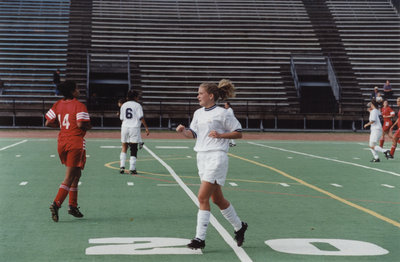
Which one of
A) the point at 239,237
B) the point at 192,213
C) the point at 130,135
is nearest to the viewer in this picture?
the point at 239,237

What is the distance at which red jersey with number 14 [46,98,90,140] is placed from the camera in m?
9.09

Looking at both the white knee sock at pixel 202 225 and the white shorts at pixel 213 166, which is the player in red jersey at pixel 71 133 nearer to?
the white shorts at pixel 213 166

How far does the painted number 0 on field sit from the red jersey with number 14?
2.00 metres

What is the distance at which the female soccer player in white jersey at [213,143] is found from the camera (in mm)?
7164

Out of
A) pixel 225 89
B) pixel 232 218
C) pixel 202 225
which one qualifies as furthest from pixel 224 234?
→ pixel 225 89

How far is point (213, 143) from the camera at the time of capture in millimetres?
7301

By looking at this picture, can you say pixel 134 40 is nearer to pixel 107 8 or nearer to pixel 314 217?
pixel 107 8

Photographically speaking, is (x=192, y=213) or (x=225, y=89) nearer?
(x=225, y=89)

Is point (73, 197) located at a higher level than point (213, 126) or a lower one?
lower

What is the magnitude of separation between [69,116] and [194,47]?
35.4m

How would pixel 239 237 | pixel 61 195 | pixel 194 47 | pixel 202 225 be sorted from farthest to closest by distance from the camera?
pixel 194 47, pixel 61 195, pixel 239 237, pixel 202 225

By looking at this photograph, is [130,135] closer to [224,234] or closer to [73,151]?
[73,151]

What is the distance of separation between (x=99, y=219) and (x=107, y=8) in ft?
132

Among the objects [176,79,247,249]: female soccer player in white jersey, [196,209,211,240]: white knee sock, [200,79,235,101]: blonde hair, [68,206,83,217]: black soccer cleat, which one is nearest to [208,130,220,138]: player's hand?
[176,79,247,249]: female soccer player in white jersey
